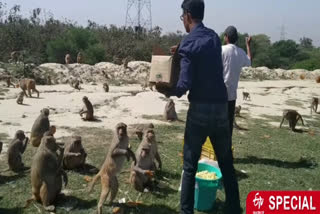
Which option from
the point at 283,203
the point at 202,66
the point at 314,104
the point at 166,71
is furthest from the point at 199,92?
the point at 314,104

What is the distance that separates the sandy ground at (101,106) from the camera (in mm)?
12721

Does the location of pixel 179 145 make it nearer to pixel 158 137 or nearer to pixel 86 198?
pixel 158 137

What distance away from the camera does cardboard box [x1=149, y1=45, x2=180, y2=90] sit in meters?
5.03

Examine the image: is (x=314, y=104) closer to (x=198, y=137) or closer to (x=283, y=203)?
(x=283, y=203)

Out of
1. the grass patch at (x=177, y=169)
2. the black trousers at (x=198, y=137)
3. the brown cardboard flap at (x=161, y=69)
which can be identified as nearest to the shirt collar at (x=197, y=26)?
the brown cardboard flap at (x=161, y=69)

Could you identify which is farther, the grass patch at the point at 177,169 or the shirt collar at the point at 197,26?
the grass patch at the point at 177,169

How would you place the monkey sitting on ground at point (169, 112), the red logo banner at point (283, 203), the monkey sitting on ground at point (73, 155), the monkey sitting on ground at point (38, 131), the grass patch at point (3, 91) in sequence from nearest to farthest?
the red logo banner at point (283, 203) → the monkey sitting on ground at point (73, 155) → the monkey sitting on ground at point (38, 131) → the monkey sitting on ground at point (169, 112) → the grass patch at point (3, 91)

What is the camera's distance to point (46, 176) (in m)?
5.89

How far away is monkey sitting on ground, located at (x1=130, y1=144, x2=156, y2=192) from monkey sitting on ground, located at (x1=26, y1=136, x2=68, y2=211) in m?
1.43

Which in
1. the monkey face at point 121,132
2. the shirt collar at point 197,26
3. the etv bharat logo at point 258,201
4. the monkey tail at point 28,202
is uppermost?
→ the shirt collar at point 197,26

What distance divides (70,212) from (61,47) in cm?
3120

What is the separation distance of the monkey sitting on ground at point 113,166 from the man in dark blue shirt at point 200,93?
4.83 ft

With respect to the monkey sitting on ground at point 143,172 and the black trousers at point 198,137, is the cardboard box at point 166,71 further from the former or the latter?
the monkey sitting on ground at point 143,172

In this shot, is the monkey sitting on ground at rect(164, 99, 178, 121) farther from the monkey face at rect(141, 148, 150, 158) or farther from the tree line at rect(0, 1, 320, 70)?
the tree line at rect(0, 1, 320, 70)
